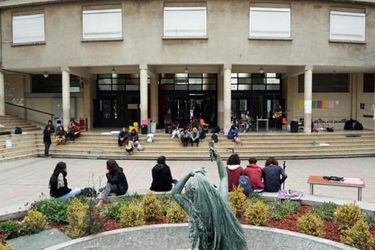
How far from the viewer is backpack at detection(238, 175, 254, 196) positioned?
26.3ft

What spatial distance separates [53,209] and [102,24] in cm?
1622

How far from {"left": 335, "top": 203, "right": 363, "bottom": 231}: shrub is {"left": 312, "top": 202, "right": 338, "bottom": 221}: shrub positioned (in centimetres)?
60

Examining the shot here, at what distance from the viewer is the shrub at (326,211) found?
23.0ft

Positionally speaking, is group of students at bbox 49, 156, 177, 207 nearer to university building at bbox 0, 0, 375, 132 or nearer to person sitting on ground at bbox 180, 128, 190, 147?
person sitting on ground at bbox 180, 128, 190, 147

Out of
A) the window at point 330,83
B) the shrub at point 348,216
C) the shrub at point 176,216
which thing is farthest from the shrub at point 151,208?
the window at point 330,83

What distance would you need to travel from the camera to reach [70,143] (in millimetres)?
19938

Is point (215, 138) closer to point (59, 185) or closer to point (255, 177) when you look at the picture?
point (255, 177)

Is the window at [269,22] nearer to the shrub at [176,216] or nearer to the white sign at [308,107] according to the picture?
the white sign at [308,107]

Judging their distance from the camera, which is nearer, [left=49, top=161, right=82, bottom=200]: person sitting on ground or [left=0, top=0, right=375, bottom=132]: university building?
[left=49, top=161, right=82, bottom=200]: person sitting on ground

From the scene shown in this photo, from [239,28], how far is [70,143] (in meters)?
11.7

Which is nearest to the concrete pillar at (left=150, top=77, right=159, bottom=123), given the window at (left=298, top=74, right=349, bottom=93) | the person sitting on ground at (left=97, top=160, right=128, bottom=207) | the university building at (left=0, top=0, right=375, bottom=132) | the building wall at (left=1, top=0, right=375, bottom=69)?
the university building at (left=0, top=0, right=375, bottom=132)

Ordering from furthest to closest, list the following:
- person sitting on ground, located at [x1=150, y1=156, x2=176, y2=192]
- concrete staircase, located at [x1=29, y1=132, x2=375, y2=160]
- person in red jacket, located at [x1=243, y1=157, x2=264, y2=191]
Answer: concrete staircase, located at [x1=29, y1=132, x2=375, y2=160] → person sitting on ground, located at [x1=150, y1=156, x2=176, y2=192] → person in red jacket, located at [x1=243, y1=157, x2=264, y2=191]

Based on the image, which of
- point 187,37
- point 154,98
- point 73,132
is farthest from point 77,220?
point 154,98

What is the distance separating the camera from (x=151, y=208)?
709cm
